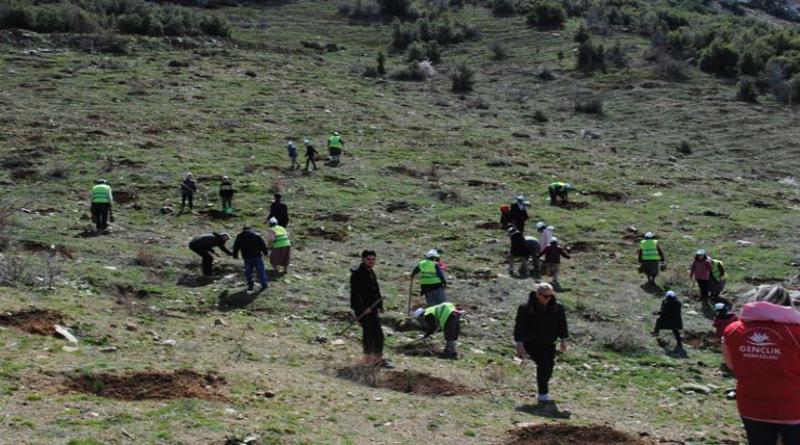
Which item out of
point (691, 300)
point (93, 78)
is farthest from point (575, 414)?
point (93, 78)

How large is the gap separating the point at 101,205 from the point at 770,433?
18.3 meters

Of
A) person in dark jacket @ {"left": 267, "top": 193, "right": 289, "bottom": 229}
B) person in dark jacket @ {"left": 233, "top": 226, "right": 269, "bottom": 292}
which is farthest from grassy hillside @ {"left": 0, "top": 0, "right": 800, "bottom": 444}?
person in dark jacket @ {"left": 267, "top": 193, "right": 289, "bottom": 229}

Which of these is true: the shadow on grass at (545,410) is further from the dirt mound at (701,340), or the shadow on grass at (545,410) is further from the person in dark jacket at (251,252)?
the person in dark jacket at (251,252)

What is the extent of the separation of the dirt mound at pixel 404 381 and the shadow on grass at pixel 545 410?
824mm

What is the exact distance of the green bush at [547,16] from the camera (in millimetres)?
69312

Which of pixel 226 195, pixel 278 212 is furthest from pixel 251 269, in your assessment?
pixel 226 195

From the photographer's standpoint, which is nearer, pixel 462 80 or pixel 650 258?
pixel 650 258

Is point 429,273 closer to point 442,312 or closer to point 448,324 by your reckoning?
point 442,312

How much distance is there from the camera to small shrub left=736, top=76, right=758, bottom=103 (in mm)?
51344

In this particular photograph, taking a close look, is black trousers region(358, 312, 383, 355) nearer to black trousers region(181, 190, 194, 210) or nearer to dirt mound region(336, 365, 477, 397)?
dirt mound region(336, 365, 477, 397)

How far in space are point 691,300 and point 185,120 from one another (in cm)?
2421

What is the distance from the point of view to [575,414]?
34.1 feet

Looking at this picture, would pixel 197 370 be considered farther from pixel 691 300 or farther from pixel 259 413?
pixel 691 300

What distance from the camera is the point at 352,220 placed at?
25.6 meters
